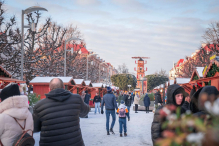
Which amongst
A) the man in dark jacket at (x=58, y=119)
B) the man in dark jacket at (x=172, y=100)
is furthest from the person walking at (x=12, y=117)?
the man in dark jacket at (x=172, y=100)

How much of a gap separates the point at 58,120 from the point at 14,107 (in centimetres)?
58

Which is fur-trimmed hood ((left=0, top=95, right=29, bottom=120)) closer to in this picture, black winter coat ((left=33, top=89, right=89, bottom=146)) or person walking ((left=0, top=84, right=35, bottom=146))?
person walking ((left=0, top=84, right=35, bottom=146))

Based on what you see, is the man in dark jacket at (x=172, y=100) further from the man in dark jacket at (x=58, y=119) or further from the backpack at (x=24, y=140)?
the backpack at (x=24, y=140)

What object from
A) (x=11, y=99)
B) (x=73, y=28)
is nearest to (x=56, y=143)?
(x=11, y=99)

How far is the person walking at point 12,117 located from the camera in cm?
350

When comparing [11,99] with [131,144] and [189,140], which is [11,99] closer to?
[189,140]

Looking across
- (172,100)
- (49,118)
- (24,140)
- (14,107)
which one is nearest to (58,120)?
(49,118)

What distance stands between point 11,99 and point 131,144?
6.03m

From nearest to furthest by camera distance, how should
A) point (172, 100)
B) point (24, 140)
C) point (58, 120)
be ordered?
1. point (24, 140)
2. point (58, 120)
3. point (172, 100)

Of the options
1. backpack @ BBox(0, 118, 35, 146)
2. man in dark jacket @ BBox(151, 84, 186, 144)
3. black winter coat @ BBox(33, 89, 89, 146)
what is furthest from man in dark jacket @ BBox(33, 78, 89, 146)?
man in dark jacket @ BBox(151, 84, 186, 144)

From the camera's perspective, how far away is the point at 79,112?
395 centimetres

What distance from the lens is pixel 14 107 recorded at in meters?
3.71

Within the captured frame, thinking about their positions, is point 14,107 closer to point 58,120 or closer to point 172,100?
point 58,120

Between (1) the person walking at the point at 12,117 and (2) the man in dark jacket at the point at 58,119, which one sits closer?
(1) the person walking at the point at 12,117
